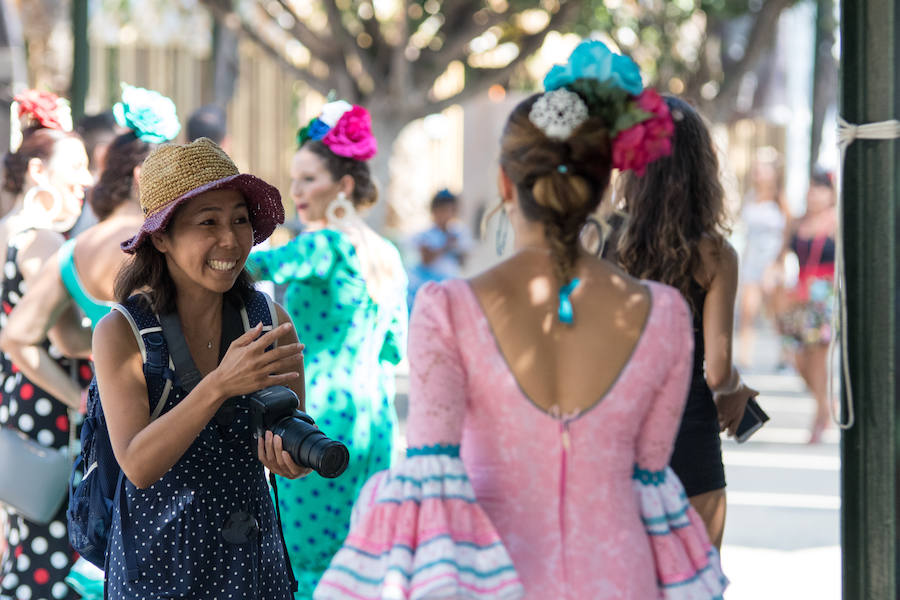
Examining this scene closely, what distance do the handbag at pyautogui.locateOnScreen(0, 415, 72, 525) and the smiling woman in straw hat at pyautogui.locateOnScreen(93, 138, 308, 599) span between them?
1.29 m

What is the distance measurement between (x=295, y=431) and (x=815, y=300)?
7.48 m

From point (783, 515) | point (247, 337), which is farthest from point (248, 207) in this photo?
point (783, 515)

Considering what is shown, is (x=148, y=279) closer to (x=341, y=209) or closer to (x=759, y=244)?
(x=341, y=209)

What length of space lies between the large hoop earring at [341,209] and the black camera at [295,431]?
217 cm

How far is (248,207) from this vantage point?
10.6 ft

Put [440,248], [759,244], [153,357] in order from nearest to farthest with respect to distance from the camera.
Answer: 1. [153,357]
2. [440,248]
3. [759,244]

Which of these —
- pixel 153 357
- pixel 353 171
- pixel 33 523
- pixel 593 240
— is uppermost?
pixel 353 171

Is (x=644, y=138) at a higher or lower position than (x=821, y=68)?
lower

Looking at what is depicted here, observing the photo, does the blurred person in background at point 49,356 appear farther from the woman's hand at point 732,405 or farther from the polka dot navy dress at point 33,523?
the woman's hand at point 732,405

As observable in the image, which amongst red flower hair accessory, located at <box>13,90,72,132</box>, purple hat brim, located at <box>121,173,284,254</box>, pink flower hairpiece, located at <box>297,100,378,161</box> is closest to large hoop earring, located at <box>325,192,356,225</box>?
pink flower hairpiece, located at <box>297,100,378,161</box>

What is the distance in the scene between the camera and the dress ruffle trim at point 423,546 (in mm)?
2385

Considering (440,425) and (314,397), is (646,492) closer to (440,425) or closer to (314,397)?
(440,425)

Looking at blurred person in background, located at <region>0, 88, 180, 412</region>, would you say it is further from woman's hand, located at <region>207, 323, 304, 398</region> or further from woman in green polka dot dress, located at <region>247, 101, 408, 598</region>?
woman's hand, located at <region>207, 323, 304, 398</region>

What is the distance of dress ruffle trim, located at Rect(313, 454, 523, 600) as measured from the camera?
2.38 m
